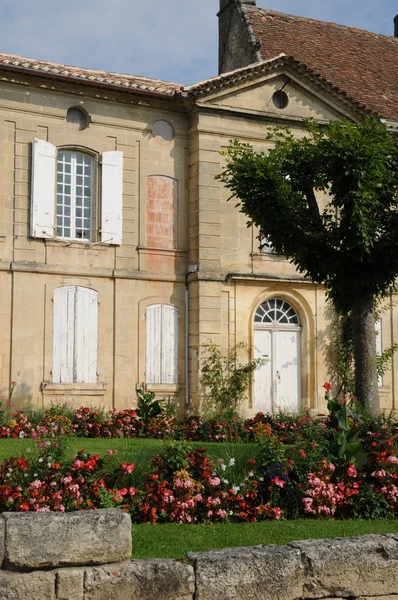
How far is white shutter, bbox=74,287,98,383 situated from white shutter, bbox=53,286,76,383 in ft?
0.32

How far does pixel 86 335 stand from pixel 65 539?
10.8 meters

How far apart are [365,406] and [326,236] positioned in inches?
95.9

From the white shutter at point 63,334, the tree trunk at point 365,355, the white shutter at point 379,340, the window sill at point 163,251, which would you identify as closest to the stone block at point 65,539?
the tree trunk at point 365,355

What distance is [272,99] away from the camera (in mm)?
17672

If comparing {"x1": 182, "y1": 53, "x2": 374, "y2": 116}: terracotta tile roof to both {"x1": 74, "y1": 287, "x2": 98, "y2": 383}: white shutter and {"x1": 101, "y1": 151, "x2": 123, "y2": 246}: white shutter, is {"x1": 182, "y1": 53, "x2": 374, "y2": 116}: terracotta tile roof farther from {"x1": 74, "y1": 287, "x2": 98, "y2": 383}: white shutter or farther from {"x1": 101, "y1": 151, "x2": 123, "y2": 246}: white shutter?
{"x1": 74, "y1": 287, "x2": 98, "y2": 383}: white shutter

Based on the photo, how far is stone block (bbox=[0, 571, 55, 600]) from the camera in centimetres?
503

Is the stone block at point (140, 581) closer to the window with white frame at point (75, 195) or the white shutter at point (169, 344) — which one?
the white shutter at point (169, 344)

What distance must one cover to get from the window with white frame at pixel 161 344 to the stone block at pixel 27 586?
36.4 feet

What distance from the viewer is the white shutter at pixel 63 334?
1556 centimetres

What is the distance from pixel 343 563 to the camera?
5.63 m

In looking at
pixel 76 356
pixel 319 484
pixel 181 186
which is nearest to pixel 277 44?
pixel 181 186

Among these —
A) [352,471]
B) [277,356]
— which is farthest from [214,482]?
[277,356]

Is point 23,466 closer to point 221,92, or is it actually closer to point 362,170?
point 362,170

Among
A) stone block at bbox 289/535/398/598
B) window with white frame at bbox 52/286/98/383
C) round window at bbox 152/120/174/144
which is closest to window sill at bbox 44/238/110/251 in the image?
window with white frame at bbox 52/286/98/383
